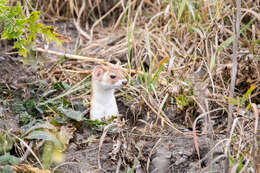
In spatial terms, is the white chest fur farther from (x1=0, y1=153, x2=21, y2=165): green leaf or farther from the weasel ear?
(x1=0, y1=153, x2=21, y2=165): green leaf

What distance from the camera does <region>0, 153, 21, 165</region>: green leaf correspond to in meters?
2.74

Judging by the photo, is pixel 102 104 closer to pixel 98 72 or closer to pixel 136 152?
pixel 98 72

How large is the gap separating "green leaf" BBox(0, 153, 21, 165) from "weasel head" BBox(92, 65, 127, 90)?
1.20 m

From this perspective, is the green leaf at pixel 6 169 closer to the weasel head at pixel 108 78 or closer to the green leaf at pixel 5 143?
the green leaf at pixel 5 143

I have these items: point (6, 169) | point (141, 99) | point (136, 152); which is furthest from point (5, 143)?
point (141, 99)

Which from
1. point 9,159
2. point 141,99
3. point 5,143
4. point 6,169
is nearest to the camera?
point 6,169

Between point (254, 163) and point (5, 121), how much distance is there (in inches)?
82.1

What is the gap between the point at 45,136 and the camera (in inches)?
118

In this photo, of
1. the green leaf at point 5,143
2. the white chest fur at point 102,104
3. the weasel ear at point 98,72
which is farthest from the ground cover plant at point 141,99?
the weasel ear at point 98,72

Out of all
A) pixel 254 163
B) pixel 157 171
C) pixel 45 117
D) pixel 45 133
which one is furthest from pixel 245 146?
pixel 45 117

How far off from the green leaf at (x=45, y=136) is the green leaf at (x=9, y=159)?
249 millimetres

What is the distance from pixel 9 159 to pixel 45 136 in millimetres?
337

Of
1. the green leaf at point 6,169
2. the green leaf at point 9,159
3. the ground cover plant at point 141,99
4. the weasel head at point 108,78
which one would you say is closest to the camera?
the green leaf at point 6,169

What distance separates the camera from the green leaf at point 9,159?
2744 millimetres
